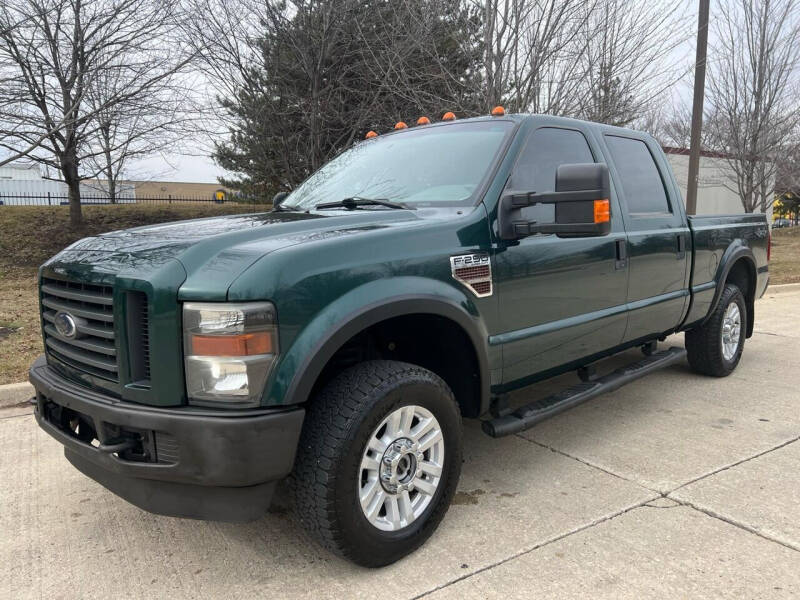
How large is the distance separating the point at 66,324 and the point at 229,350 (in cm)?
91

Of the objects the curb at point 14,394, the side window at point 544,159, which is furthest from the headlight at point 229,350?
the curb at point 14,394

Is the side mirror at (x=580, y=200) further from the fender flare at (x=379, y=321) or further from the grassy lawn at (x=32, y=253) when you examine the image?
the grassy lawn at (x=32, y=253)

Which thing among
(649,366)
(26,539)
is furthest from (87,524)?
(649,366)

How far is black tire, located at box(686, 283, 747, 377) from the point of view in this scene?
5109 mm

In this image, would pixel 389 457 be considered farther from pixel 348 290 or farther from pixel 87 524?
pixel 87 524

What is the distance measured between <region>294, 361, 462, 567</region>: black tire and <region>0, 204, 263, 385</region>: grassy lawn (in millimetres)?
3573

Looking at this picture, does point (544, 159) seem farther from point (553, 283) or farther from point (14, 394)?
point (14, 394)

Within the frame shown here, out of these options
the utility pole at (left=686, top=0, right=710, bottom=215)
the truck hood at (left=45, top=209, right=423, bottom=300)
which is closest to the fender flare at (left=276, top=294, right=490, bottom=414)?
the truck hood at (left=45, top=209, right=423, bottom=300)

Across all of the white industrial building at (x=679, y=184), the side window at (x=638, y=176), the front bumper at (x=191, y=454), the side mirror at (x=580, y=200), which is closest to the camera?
the front bumper at (x=191, y=454)

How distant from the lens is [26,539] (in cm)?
290

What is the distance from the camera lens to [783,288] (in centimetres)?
1084

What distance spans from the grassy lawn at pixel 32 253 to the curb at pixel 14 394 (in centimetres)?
21

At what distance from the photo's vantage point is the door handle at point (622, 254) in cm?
381

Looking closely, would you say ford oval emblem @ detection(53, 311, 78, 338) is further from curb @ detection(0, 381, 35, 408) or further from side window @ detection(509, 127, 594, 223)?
curb @ detection(0, 381, 35, 408)
